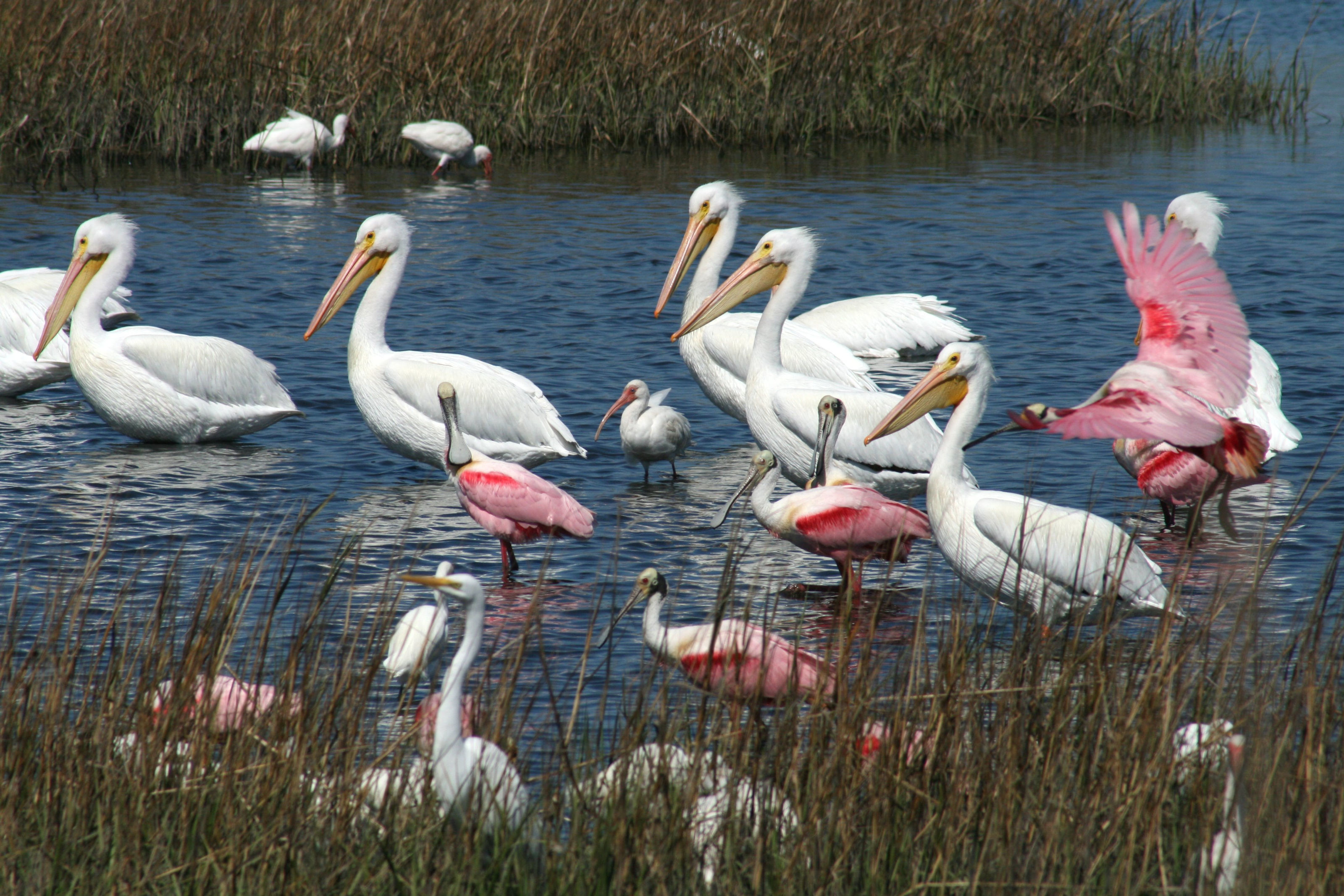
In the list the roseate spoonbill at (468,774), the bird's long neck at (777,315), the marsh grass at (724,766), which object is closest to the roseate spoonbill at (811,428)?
the bird's long neck at (777,315)

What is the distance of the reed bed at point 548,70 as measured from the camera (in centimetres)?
1380

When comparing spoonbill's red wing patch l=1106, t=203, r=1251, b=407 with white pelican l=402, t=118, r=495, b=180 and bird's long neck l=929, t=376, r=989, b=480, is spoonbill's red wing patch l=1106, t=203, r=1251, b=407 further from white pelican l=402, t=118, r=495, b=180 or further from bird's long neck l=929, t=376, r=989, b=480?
white pelican l=402, t=118, r=495, b=180

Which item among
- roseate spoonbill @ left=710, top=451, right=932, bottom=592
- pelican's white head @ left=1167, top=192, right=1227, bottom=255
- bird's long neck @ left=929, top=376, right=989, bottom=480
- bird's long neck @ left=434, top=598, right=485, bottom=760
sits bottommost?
roseate spoonbill @ left=710, top=451, right=932, bottom=592

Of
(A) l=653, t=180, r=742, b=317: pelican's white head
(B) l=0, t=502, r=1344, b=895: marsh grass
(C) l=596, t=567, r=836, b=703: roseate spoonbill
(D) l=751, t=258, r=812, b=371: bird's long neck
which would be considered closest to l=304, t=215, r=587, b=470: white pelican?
(D) l=751, t=258, r=812, b=371: bird's long neck

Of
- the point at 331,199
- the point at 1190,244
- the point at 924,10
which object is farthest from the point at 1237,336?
the point at 924,10

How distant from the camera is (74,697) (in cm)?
398

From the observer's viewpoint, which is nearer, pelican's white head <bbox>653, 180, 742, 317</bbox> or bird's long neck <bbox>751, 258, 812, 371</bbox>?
bird's long neck <bbox>751, 258, 812, 371</bbox>

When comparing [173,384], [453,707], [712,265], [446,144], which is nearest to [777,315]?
[712,265]

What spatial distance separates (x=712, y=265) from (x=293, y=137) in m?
6.77

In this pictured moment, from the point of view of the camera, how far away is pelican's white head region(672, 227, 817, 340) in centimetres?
766

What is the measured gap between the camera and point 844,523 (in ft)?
17.5

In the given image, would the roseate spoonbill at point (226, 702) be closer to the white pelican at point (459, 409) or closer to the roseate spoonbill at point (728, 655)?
the roseate spoonbill at point (728, 655)

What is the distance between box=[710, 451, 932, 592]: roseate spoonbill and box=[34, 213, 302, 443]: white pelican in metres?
2.91

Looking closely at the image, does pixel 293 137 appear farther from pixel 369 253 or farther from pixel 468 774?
pixel 468 774
